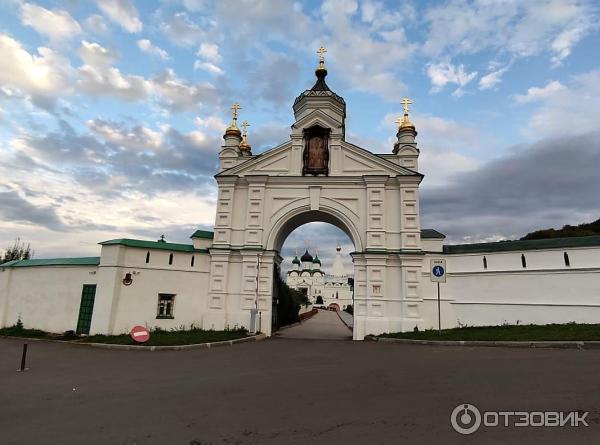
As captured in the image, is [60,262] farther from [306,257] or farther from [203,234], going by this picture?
[306,257]

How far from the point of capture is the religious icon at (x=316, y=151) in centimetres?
1973

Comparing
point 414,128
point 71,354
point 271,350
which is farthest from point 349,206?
point 71,354

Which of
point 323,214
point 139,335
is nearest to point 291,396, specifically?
point 139,335

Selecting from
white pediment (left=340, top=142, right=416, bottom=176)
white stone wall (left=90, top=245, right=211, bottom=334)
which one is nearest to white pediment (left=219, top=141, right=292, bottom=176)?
white pediment (left=340, top=142, right=416, bottom=176)

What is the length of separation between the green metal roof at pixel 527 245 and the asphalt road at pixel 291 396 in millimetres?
6873

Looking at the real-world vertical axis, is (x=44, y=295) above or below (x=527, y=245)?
below

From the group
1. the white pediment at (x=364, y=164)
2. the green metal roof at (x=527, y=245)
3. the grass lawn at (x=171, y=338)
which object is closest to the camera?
the grass lawn at (x=171, y=338)

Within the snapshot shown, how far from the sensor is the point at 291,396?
6.69 m

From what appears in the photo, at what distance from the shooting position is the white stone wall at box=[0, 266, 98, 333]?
17.6 metres

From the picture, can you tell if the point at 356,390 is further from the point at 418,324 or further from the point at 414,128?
the point at 414,128

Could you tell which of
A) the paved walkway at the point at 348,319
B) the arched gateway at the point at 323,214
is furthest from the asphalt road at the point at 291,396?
the paved walkway at the point at 348,319

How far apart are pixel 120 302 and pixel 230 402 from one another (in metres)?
12.5

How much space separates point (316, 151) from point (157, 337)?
40.0 feet

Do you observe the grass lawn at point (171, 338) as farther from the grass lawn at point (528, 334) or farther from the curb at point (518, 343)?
the curb at point (518, 343)
